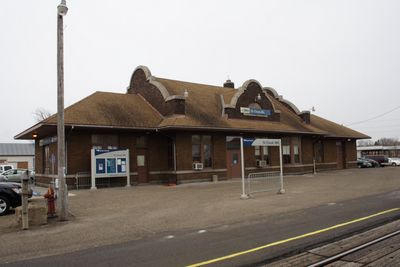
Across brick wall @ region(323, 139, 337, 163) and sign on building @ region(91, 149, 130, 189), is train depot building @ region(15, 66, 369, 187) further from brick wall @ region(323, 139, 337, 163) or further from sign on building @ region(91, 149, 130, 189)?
brick wall @ region(323, 139, 337, 163)

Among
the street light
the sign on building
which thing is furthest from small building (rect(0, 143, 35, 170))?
the street light

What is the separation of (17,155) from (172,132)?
1903 inches

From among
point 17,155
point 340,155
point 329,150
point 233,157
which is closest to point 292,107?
point 329,150

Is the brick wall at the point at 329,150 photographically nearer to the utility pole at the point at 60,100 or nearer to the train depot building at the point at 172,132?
the train depot building at the point at 172,132

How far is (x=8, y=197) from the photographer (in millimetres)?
13805

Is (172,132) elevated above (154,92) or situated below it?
below

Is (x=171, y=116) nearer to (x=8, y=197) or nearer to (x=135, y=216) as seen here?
(x=8, y=197)

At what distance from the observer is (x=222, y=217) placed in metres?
11.8

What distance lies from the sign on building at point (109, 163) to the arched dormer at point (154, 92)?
15.4ft

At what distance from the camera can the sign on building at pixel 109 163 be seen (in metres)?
22.7

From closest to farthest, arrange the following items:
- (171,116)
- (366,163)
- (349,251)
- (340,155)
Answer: (349,251) → (171,116) → (340,155) → (366,163)

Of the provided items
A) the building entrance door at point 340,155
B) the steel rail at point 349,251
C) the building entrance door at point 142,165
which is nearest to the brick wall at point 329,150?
the building entrance door at point 340,155

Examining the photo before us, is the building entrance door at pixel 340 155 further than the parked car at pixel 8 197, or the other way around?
the building entrance door at pixel 340 155

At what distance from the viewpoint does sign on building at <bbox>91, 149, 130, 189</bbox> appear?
22.7 metres
